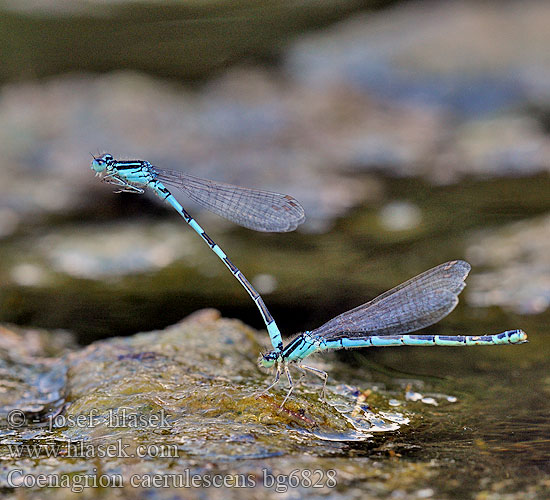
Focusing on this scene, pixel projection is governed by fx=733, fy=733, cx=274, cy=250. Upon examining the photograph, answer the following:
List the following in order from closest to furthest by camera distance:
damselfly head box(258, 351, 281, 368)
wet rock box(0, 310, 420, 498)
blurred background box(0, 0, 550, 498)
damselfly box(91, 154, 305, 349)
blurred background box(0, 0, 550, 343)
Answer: wet rock box(0, 310, 420, 498) → damselfly head box(258, 351, 281, 368) → damselfly box(91, 154, 305, 349) → blurred background box(0, 0, 550, 498) → blurred background box(0, 0, 550, 343)

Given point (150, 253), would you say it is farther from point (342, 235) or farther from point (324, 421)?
point (324, 421)

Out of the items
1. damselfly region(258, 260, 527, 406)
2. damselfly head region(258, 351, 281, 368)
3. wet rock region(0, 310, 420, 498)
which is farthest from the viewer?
damselfly region(258, 260, 527, 406)

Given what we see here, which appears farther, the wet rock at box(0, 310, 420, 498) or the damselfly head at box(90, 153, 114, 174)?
the damselfly head at box(90, 153, 114, 174)

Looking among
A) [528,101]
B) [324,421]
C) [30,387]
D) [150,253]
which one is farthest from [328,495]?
[528,101]

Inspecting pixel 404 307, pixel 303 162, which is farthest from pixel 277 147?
pixel 404 307

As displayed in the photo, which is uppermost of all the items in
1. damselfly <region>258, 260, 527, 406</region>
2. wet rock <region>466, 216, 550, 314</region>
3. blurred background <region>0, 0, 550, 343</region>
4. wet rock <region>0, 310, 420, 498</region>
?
blurred background <region>0, 0, 550, 343</region>

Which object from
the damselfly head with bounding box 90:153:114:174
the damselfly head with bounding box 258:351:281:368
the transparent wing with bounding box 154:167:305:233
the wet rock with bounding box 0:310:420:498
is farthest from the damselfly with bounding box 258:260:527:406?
the damselfly head with bounding box 90:153:114:174

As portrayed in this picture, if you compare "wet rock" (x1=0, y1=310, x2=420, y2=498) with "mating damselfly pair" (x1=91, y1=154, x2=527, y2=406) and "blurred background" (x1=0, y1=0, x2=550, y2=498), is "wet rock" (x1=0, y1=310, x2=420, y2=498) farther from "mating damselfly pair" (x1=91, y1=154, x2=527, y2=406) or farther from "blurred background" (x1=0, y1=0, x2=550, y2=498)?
"blurred background" (x1=0, y1=0, x2=550, y2=498)

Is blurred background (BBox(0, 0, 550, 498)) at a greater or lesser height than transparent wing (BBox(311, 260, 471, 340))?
greater
